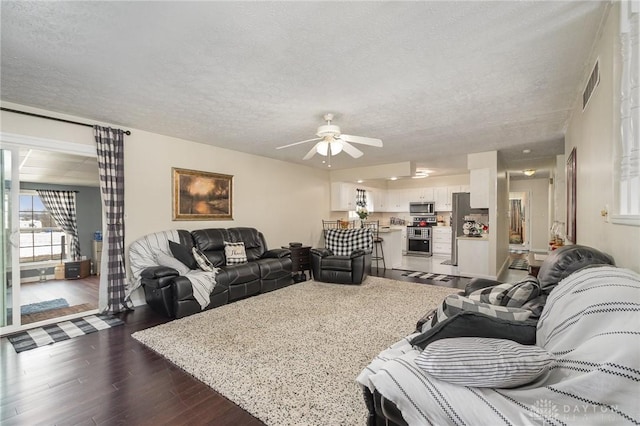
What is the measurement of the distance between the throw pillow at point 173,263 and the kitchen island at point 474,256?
509 cm

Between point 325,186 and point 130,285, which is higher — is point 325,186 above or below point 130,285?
above

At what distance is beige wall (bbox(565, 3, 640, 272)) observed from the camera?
63.0 inches

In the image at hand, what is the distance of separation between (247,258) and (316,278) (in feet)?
4.37

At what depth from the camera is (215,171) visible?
512 centimetres

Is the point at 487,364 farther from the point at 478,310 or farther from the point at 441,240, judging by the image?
the point at 441,240

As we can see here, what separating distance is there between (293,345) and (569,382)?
224 centimetres

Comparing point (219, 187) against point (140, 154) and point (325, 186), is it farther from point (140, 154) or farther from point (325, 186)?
point (325, 186)

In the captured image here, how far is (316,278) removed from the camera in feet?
17.5

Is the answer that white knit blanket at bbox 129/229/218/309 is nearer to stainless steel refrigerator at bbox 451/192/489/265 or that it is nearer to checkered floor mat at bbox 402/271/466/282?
checkered floor mat at bbox 402/271/466/282

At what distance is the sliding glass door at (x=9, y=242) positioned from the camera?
10.2ft

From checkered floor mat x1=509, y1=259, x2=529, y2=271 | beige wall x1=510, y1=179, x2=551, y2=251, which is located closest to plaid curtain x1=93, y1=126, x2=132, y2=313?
checkered floor mat x1=509, y1=259, x2=529, y2=271

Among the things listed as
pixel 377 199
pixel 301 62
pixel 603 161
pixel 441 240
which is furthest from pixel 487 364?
pixel 377 199

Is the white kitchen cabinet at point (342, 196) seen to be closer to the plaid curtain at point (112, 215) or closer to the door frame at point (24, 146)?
the plaid curtain at point (112, 215)

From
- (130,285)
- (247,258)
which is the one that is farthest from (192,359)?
(247,258)
